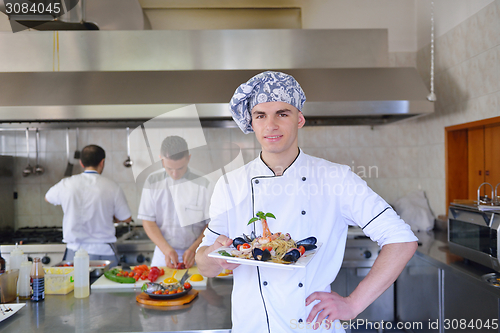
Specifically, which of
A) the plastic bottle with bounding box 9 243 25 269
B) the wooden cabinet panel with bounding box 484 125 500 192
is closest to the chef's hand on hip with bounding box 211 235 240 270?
the plastic bottle with bounding box 9 243 25 269

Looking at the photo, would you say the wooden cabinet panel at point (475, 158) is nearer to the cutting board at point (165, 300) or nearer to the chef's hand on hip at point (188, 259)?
the chef's hand on hip at point (188, 259)

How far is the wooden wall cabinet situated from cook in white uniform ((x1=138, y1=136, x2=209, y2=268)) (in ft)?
6.05

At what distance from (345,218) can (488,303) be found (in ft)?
3.42

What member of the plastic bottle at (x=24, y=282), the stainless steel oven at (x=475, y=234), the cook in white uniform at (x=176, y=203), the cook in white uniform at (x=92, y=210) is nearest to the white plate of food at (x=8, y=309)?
the plastic bottle at (x=24, y=282)

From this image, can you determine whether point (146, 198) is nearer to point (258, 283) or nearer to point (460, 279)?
point (258, 283)

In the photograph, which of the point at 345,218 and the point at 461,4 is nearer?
the point at 345,218

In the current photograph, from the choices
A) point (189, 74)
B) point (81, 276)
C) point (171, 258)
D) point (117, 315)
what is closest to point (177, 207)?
point (171, 258)

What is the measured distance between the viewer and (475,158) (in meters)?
2.80

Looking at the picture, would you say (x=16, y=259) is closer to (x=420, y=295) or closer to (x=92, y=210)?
(x=92, y=210)

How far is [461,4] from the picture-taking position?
2.70 meters

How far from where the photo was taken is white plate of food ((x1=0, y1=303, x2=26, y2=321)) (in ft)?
4.81

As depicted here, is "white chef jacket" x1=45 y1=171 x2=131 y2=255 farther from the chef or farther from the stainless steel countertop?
the chef

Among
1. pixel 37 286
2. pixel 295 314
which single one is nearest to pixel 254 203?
pixel 295 314

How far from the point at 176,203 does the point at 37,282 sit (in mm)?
1137
